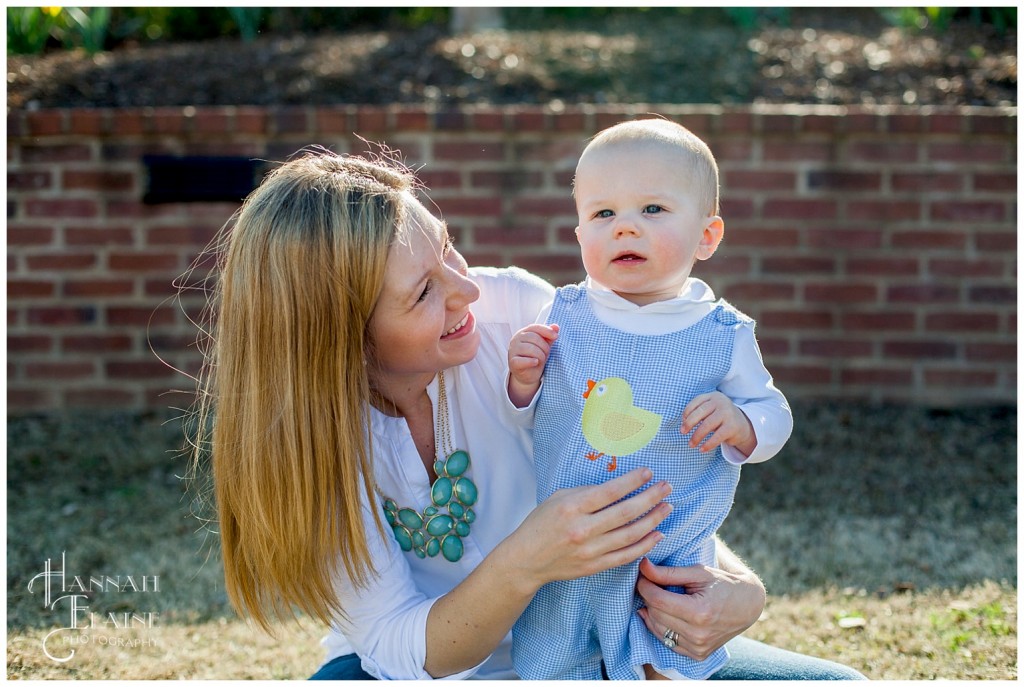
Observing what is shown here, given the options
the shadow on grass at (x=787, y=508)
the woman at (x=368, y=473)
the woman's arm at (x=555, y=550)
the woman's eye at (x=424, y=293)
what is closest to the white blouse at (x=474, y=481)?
the woman at (x=368, y=473)

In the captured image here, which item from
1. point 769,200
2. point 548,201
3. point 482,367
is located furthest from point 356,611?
point 769,200

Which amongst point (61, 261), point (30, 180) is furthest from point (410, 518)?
point (30, 180)

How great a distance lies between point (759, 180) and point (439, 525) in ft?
9.07

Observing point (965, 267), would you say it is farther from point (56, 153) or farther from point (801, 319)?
point (56, 153)

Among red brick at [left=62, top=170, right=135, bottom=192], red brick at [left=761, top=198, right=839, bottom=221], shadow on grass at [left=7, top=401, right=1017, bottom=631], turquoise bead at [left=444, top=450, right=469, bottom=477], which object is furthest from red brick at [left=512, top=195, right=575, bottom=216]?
turquoise bead at [left=444, top=450, right=469, bottom=477]

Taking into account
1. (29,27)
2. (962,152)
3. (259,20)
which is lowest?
(962,152)

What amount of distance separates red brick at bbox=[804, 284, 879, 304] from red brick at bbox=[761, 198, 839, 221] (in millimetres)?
294

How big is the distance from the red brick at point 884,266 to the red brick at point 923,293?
6 cm

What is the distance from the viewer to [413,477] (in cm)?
190

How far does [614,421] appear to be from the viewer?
1783 millimetres

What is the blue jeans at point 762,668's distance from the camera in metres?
1.93

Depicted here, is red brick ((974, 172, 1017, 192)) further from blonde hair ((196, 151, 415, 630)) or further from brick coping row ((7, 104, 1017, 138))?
blonde hair ((196, 151, 415, 630))

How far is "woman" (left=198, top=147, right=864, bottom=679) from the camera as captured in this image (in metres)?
1.71

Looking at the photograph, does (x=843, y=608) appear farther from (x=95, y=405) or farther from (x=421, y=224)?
(x=95, y=405)
